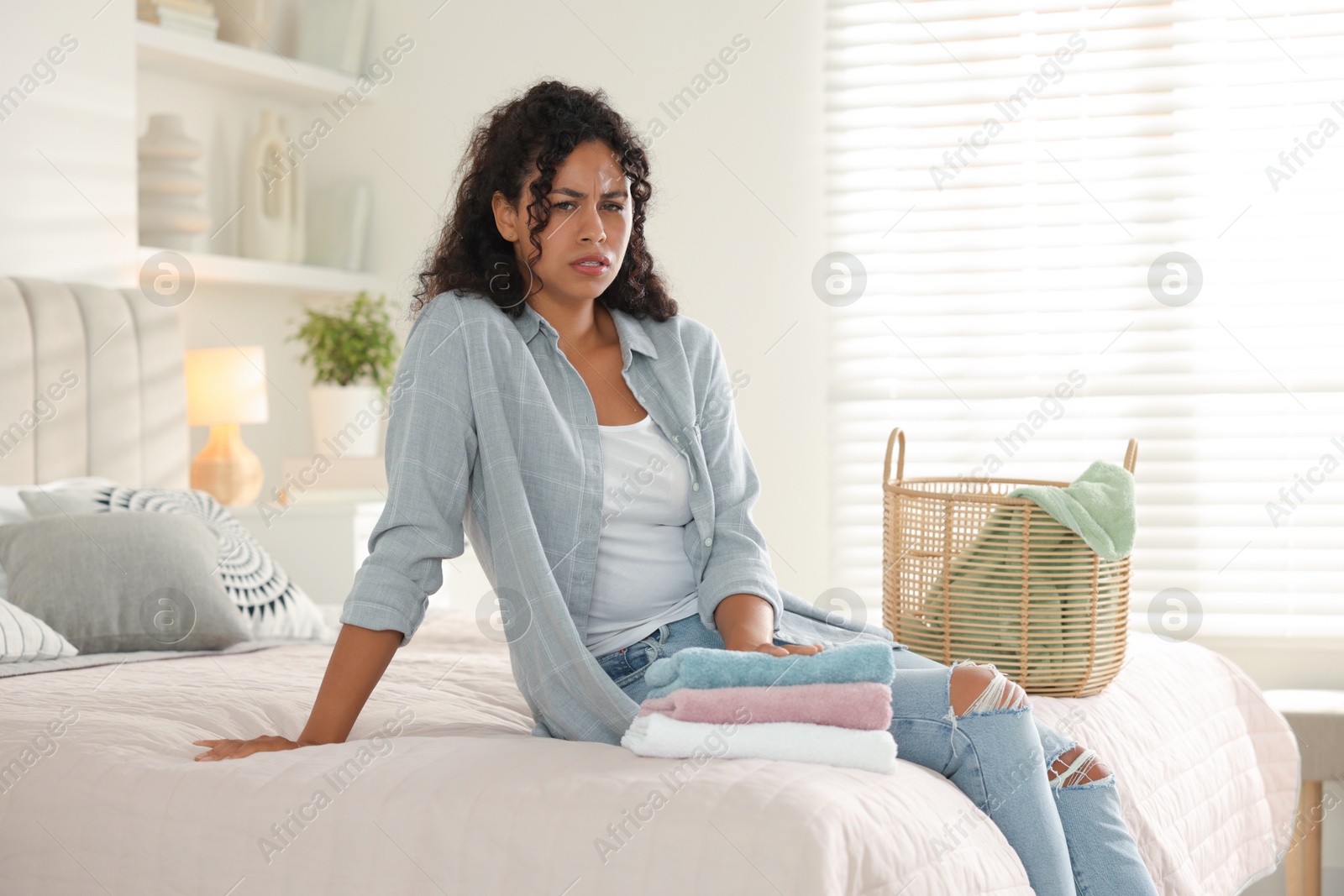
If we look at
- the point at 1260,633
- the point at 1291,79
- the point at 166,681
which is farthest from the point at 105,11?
the point at 1260,633

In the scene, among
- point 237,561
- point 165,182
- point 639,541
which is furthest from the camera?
point 165,182

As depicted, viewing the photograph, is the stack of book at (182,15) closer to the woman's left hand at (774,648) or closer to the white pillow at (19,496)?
the white pillow at (19,496)

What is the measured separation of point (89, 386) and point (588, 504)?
1.79 metres

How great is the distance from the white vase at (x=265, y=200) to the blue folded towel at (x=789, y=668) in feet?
9.79

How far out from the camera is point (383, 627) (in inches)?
54.2

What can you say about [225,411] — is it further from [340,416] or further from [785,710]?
[785,710]

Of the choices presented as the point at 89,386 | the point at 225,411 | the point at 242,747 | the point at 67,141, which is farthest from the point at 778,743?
the point at 67,141

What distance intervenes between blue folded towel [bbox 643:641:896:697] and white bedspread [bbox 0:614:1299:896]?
87 mm

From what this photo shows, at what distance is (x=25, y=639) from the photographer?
6.63ft

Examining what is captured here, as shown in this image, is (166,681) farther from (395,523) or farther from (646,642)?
(646,642)

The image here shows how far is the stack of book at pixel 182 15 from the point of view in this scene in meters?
3.43

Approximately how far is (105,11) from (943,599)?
2.46 meters

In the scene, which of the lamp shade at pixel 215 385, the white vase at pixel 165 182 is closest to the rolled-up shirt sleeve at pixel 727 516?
the lamp shade at pixel 215 385

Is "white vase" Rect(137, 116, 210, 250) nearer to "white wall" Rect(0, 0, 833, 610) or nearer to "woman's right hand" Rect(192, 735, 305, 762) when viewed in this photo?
"white wall" Rect(0, 0, 833, 610)
